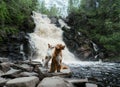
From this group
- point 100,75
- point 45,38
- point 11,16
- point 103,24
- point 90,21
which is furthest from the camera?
point 90,21

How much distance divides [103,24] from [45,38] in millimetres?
16480

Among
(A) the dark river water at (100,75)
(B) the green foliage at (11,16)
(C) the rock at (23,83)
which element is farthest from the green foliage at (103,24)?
(C) the rock at (23,83)

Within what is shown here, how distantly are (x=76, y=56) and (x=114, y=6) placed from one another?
20.1m

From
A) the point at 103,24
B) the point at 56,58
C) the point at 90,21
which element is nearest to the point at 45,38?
the point at 90,21

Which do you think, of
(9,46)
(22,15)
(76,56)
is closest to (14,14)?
(22,15)

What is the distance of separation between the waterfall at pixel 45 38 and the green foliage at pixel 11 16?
2.95m

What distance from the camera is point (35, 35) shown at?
40469mm

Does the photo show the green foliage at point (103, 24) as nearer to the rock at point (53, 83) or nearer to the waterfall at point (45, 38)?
the waterfall at point (45, 38)

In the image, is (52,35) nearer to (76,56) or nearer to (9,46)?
(76,56)

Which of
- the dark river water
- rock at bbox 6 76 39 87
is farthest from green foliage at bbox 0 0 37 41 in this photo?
rock at bbox 6 76 39 87

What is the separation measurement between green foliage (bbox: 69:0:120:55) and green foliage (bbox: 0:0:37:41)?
12.8m

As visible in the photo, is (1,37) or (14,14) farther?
(14,14)

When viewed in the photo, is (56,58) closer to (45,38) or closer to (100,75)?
(100,75)

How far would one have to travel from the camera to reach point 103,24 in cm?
5244
